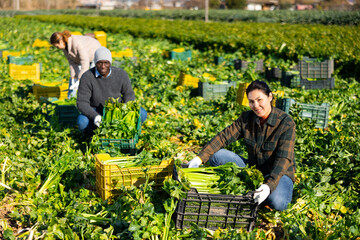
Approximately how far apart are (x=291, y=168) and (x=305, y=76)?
5218 mm

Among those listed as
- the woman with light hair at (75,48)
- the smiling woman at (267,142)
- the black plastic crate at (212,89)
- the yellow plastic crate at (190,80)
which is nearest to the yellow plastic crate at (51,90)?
the woman with light hair at (75,48)

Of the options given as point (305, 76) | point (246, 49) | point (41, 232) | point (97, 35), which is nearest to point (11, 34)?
point (97, 35)

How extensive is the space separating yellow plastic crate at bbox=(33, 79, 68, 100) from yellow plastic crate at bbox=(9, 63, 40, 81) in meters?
1.68

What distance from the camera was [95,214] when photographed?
345 centimetres

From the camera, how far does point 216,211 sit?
305 centimetres

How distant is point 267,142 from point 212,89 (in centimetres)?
383

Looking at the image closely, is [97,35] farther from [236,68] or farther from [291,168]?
[291,168]

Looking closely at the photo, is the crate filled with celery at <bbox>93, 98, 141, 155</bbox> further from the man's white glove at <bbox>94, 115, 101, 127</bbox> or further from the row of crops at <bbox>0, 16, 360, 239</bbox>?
the man's white glove at <bbox>94, 115, 101, 127</bbox>

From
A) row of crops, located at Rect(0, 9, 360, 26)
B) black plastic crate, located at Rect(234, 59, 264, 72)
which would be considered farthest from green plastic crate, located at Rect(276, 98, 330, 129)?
row of crops, located at Rect(0, 9, 360, 26)

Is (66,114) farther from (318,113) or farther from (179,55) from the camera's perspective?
(179,55)

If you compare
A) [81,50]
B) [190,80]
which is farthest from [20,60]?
[190,80]

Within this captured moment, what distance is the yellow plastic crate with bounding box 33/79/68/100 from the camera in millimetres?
6836

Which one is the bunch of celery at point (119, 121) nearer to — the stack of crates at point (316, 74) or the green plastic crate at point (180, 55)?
the stack of crates at point (316, 74)

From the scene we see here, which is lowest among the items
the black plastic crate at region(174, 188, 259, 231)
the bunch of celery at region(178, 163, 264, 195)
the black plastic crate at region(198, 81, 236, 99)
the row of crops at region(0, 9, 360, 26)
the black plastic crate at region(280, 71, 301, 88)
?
the black plastic crate at region(174, 188, 259, 231)
